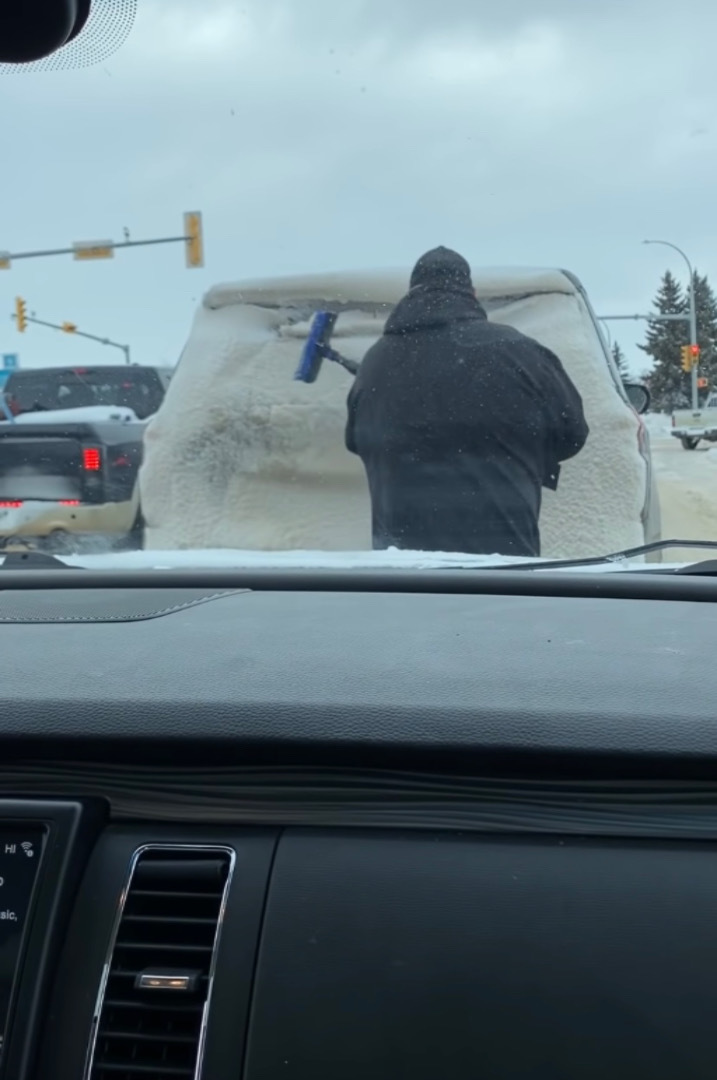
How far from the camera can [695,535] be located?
11.9 ft

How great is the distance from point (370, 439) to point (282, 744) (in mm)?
2183

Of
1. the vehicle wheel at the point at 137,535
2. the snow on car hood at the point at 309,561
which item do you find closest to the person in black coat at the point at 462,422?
the snow on car hood at the point at 309,561

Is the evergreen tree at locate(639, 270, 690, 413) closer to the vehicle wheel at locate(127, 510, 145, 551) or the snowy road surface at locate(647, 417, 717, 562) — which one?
the snowy road surface at locate(647, 417, 717, 562)

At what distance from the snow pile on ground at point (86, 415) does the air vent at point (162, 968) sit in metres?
2.56

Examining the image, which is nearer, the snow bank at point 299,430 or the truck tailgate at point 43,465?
Result: the snow bank at point 299,430

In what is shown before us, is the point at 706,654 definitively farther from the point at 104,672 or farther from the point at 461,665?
the point at 104,672

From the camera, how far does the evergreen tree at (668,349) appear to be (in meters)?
3.47

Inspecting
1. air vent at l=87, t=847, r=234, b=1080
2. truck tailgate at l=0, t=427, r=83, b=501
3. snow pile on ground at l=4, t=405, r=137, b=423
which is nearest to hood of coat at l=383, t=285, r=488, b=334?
snow pile on ground at l=4, t=405, r=137, b=423

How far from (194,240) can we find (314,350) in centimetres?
68

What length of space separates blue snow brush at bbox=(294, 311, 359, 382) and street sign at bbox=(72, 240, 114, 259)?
751 mm

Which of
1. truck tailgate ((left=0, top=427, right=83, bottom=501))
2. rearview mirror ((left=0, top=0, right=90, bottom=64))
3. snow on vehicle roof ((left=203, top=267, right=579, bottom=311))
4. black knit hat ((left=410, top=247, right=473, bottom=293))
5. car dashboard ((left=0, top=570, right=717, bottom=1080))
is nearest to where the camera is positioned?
car dashboard ((left=0, top=570, right=717, bottom=1080))

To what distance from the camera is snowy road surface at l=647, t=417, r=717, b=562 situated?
4.04m

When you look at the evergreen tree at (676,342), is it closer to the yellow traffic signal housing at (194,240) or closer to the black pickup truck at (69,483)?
the yellow traffic signal housing at (194,240)

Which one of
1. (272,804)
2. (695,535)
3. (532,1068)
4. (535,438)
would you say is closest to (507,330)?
(535,438)
